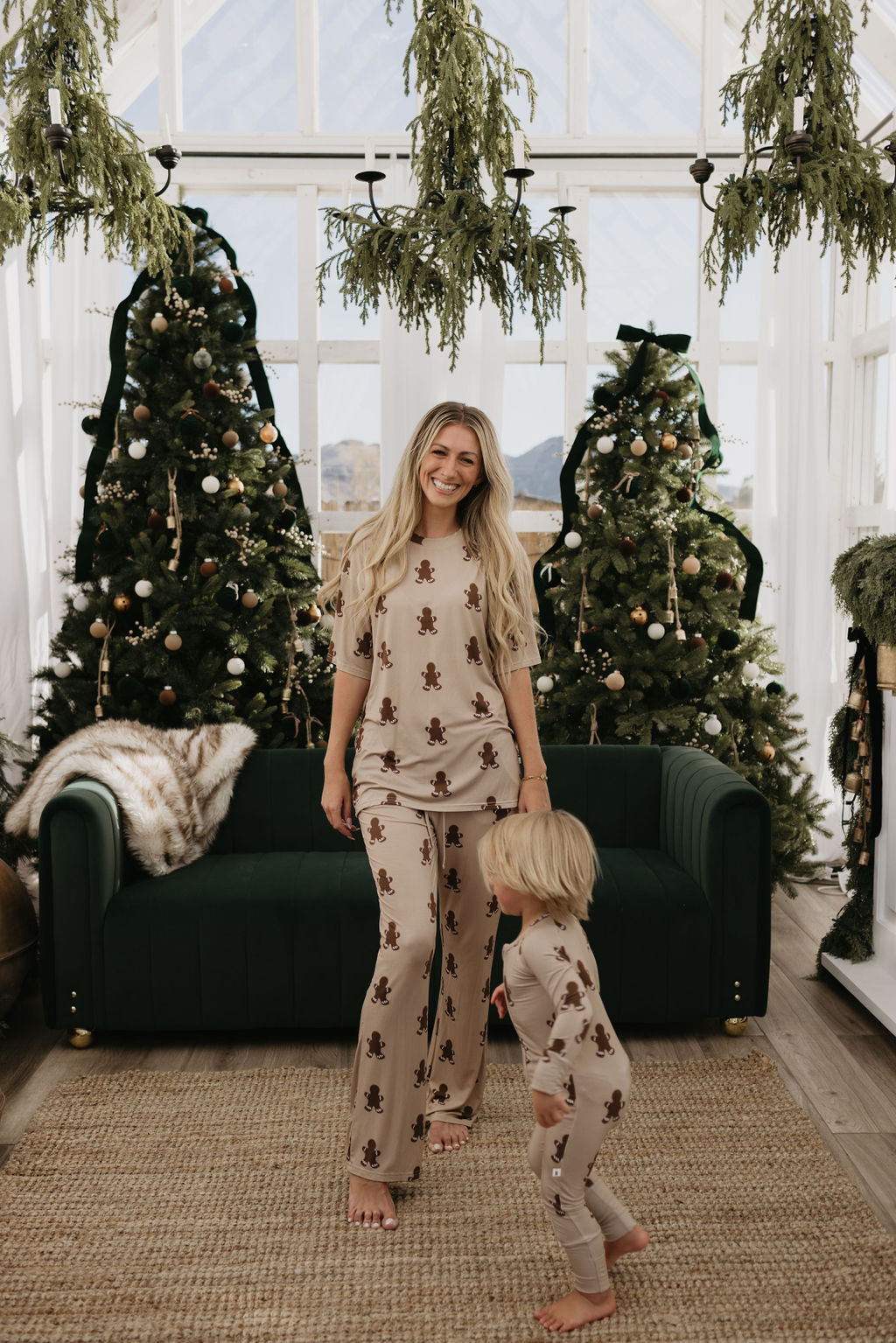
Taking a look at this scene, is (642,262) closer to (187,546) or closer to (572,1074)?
(187,546)

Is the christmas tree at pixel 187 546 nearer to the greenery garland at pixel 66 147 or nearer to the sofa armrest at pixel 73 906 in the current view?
the sofa armrest at pixel 73 906

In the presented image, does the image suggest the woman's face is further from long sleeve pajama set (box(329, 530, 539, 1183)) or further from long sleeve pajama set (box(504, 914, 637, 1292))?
long sleeve pajama set (box(504, 914, 637, 1292))

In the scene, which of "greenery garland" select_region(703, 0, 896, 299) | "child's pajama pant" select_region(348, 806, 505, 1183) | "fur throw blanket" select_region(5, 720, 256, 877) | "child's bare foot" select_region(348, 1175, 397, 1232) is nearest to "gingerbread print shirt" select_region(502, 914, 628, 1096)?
"child's pajama pant" select_region(348, 806, 505, 1183)

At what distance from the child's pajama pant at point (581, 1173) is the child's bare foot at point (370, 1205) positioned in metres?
0.45

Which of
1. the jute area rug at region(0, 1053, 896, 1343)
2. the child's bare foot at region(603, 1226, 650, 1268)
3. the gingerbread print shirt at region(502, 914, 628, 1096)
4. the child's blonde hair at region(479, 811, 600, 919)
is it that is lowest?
the jute area rug at region(0, 1053, 896, 1343)

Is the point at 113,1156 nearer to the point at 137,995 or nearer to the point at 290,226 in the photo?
the point at 137,995

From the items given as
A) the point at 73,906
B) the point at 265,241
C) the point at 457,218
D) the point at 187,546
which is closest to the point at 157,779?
the point at 73,906

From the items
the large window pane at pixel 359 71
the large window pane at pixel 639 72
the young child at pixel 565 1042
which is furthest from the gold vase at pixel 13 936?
the large window pane at pixel 639 72

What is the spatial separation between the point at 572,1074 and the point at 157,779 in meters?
1.94

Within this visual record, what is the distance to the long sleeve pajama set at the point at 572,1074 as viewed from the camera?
1908mm

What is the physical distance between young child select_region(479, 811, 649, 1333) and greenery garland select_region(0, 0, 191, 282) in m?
1.47

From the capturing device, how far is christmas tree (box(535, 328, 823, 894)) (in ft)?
13.9

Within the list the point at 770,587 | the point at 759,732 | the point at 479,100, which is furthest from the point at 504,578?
the point at 770,587

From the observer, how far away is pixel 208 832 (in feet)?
11.8
